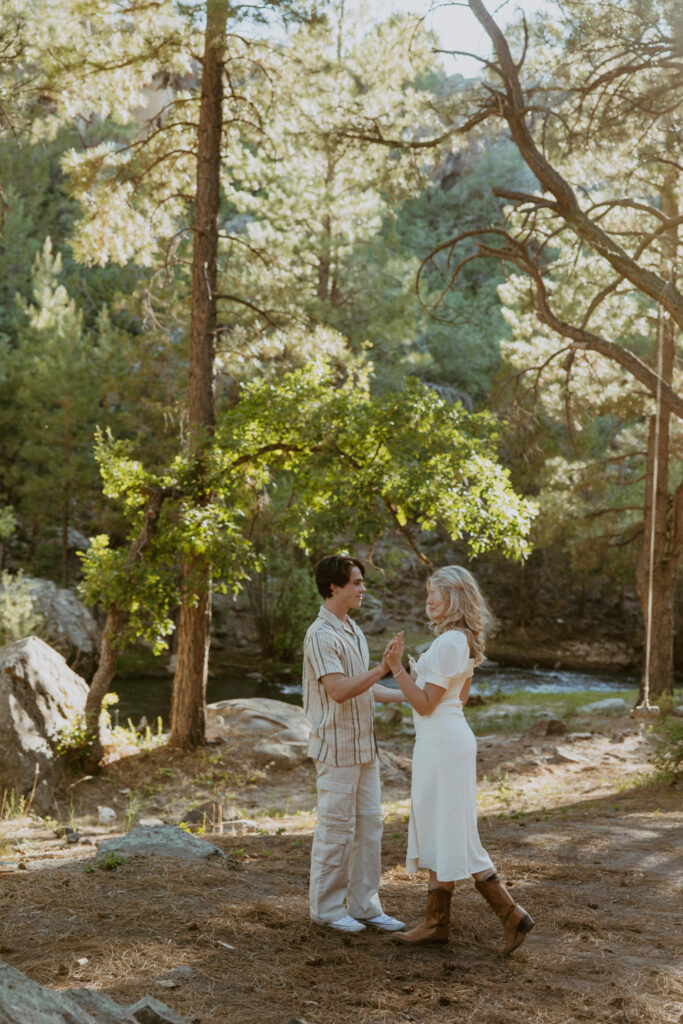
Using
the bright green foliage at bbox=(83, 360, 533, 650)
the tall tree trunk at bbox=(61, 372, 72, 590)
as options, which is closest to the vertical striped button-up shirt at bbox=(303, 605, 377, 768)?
the bright green foliage at bbox=(83, 360, 533, 650)

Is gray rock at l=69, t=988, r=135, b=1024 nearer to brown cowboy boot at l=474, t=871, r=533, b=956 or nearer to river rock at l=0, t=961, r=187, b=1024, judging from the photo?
river rock at l=0, t=961, r=187, b=1024

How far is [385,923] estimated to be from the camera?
4215mm

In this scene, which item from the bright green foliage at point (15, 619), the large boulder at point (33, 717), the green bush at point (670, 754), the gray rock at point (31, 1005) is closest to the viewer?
the gray rock at point (31, 1005)

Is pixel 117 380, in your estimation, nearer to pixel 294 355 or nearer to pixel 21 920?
pixel 294 355

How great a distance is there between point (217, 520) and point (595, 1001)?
21.7 ft

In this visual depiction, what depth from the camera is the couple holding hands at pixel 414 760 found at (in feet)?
12.8

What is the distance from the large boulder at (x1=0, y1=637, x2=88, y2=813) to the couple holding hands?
205 inches

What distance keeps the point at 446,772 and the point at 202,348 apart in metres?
7.77

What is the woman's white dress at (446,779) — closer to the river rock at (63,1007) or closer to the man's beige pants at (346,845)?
the man's beige pants at (346,845)

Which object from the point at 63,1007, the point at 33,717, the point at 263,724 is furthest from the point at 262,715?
the point at 63,1007

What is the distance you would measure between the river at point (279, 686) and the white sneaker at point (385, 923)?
11.0 meters

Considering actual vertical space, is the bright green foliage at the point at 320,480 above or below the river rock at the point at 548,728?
above

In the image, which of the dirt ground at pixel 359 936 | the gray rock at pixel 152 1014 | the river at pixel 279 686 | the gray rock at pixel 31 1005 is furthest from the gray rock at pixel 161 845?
the river at pixel 279 686

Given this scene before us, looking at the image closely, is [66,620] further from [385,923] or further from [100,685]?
[385,923]
